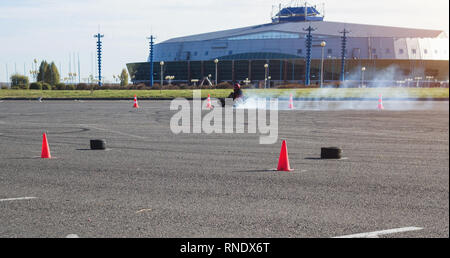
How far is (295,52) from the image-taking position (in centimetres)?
11388

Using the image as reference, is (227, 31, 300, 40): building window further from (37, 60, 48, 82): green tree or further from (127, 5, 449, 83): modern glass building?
(37, 60, 48, 82): green tree

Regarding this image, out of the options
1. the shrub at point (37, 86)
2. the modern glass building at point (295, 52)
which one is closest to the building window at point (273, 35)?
the modern glass building at point (295, 52)

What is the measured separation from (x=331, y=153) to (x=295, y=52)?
10646cm

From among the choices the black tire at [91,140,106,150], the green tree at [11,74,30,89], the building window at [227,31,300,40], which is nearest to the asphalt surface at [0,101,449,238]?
the black tire at [91,140,106,150]

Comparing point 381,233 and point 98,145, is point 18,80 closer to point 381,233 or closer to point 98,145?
point 98,145

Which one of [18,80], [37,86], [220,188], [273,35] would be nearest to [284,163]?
[220,188]

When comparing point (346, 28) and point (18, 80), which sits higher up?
point (346, 28)

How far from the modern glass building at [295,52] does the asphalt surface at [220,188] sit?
94.0 m

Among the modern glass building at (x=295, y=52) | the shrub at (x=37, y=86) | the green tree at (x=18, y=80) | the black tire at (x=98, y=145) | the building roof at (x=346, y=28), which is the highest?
the building roof at (x=346, y=28)

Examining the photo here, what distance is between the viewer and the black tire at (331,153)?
10.0 m

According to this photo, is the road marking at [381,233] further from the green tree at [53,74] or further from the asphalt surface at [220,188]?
the green tree at [53,74]

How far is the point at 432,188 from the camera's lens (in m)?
7.21
